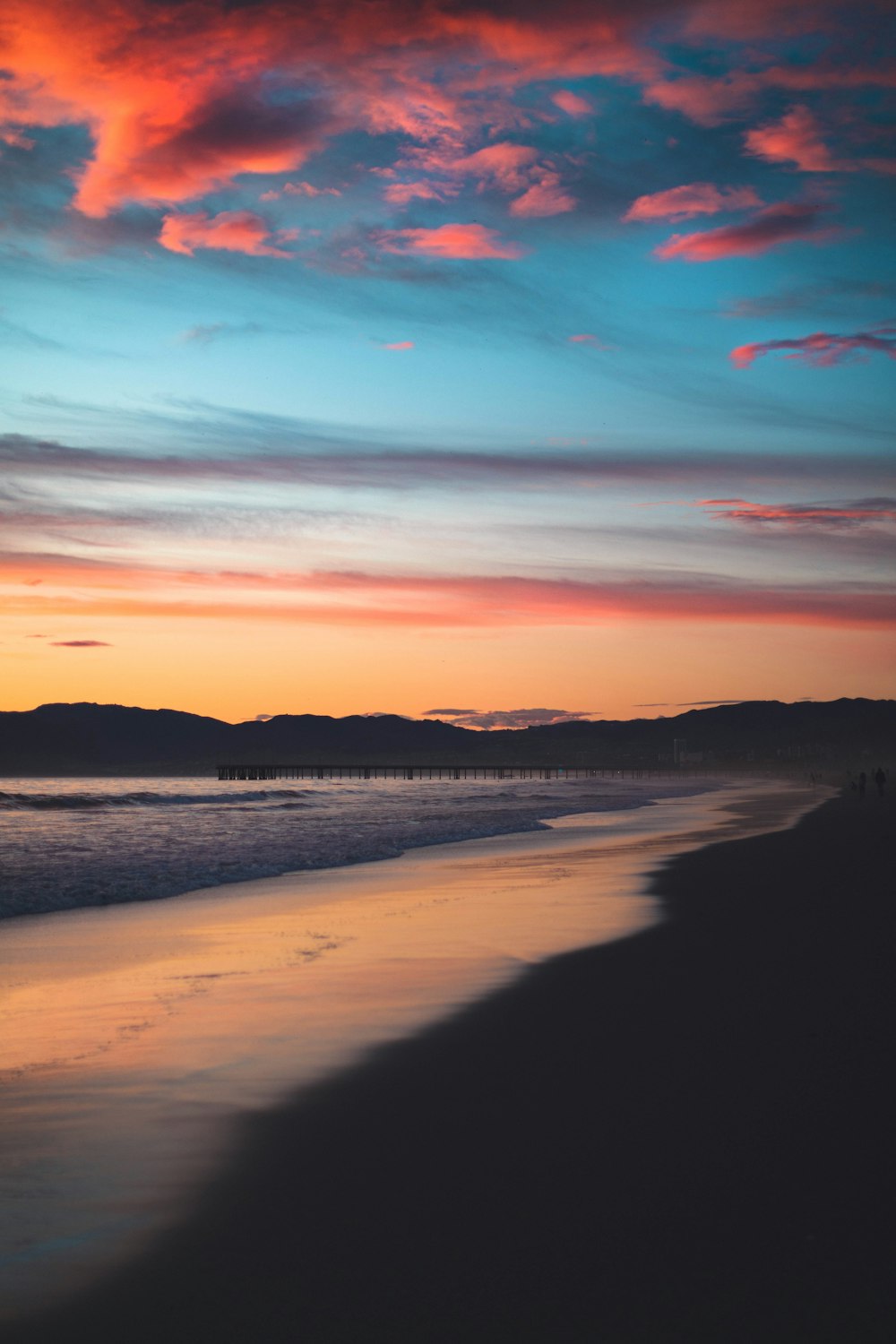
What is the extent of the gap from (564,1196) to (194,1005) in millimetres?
4830

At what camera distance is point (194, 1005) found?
884 cm

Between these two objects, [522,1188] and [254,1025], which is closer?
[522,1188]

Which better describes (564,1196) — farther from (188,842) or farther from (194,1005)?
(188,842)

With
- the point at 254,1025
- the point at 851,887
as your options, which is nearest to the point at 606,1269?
the point at 254,1025

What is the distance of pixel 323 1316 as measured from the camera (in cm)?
382

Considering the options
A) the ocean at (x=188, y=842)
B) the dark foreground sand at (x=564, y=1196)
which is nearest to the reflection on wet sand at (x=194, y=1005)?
the dark foreground sand at (x=564, y=1196)

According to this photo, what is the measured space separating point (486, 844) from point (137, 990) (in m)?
20.4

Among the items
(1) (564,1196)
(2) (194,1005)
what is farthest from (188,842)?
(1) (564,1196)

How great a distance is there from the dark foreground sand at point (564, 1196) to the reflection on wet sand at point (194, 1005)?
366 mm

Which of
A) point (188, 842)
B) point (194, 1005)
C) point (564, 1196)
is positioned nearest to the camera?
point (564, 1196)

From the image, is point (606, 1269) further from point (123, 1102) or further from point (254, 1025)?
point (254, 1025)

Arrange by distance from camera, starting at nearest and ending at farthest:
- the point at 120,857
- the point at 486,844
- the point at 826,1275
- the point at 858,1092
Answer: the point at 826,1275 < the point at 858,1092 < the point at 120,857 < the point at 486,844

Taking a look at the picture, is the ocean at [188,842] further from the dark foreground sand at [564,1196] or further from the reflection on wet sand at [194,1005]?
the dark foreground sand at [564,1196]

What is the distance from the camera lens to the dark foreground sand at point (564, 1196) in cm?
380
